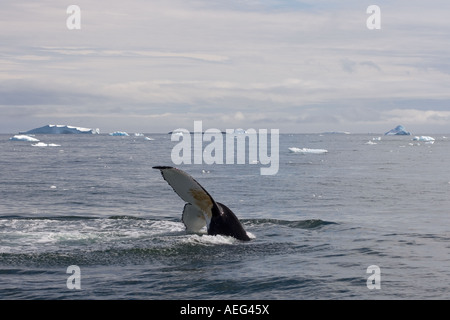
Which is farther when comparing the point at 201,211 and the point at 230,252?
the point at 201,211

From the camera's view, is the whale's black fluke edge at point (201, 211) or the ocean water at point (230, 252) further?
the whale's black fluke edge at point (201, 211)

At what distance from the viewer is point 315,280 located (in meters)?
9.40

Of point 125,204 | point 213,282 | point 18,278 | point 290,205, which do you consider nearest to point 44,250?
point 18,278

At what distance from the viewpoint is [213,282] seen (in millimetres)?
9070

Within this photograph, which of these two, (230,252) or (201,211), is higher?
(201,211)

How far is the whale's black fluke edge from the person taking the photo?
34.6 ft

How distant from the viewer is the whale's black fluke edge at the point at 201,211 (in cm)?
1055

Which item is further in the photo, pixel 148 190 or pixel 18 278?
pixel 148 190

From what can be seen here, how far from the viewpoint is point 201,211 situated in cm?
1145

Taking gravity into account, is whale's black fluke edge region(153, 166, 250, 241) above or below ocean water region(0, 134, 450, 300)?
above

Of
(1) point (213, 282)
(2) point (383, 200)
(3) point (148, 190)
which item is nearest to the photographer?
(1) point (213, 282)
